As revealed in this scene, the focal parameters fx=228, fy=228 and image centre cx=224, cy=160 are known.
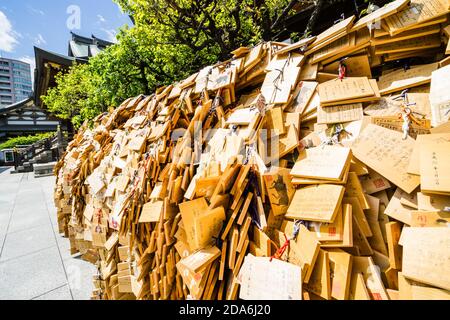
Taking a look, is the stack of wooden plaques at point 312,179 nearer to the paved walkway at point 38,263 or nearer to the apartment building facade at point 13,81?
the paved walkway at point 38,263

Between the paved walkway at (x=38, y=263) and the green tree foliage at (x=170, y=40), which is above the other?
the green tree foliage at (x=170, y=40)

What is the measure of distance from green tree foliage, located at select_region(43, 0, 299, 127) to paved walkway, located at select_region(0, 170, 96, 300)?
3.31 meters

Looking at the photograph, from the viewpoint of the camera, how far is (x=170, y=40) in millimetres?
5637

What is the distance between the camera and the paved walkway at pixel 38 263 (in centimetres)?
261

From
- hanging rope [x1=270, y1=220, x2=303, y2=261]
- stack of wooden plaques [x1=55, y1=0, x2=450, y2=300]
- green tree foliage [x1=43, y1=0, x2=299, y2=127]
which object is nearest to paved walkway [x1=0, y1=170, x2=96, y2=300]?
stack of wooden plaques [x1=55, y1=0, x2=450, y2=300]

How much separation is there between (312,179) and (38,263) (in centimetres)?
384

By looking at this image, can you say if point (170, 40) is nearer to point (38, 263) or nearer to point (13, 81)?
point (38, 263)

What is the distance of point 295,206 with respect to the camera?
4.48ft

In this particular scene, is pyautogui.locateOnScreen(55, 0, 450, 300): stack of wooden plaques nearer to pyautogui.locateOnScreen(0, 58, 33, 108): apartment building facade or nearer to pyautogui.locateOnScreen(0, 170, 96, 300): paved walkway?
pyautogui.locateOnScreen(0, 170, 96, 300): paved walkway

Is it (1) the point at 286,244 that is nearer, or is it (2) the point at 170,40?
(1) the point at 286,244

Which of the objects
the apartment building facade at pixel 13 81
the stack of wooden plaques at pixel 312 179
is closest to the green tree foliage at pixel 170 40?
the stack of wooden plaques at pixel 312 179

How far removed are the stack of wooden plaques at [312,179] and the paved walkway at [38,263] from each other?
0.83m

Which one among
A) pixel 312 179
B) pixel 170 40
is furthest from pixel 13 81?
pixel 312 179
